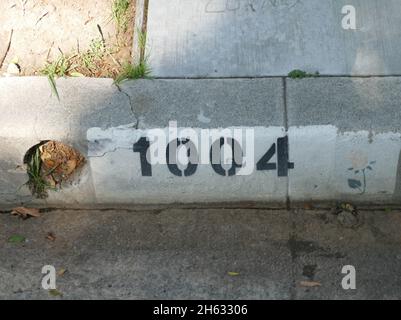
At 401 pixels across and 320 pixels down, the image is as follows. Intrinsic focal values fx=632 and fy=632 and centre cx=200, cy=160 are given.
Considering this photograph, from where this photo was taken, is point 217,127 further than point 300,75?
No

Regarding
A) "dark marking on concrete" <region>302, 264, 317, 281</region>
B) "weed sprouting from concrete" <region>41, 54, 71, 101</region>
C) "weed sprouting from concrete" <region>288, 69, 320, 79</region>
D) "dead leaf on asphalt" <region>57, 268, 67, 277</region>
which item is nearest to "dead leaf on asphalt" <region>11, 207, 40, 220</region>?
"dead leaf on asphalt" <region>57, 268, 67, 277</region>

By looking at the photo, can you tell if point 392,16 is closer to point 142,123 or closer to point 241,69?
point 241,69

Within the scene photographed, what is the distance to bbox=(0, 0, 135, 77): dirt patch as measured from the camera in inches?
163

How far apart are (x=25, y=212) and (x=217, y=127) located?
1.29m

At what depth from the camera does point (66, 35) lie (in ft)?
14.1

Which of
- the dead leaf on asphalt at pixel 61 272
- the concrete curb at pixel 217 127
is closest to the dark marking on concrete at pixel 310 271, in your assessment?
the concrete curb at pixel 217 127

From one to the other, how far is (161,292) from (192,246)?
1.17 feet

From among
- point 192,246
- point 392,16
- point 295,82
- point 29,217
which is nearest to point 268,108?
point 295,82

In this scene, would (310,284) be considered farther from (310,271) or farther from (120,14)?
Answer: (120,14)

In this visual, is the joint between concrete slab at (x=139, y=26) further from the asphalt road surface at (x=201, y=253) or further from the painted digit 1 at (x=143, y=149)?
the asphalt road surface at (x=201, y=253)

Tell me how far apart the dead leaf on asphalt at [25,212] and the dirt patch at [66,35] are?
900mm

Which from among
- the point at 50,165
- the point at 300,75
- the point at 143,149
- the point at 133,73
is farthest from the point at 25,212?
the point at 300,75

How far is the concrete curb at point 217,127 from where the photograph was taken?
3.60 meters

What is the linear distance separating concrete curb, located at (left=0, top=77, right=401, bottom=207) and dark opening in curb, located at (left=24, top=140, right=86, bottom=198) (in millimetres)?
65
